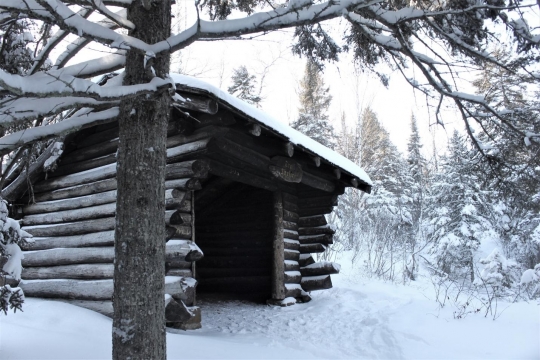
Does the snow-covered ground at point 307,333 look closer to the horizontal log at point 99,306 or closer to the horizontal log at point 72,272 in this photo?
the horizontal log at point 99,306

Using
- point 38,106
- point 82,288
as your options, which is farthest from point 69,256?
point 38,106

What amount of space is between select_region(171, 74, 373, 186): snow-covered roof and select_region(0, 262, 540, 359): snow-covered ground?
281 centimetres

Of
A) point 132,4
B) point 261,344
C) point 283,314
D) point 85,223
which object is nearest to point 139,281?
point 132,4

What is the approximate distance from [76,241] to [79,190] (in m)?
0.91

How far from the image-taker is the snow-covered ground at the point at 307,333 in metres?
4.35

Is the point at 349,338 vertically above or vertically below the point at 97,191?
below

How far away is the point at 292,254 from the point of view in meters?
9.45

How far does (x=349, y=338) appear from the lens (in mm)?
6160

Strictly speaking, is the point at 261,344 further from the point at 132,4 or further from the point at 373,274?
the point at 373,274

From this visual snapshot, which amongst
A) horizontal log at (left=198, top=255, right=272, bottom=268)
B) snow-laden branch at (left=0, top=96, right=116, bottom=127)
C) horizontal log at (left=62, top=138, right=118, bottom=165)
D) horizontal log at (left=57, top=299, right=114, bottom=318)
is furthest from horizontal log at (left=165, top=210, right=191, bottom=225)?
horizontal log at (left=198, top=255, right=272, bottom=268)

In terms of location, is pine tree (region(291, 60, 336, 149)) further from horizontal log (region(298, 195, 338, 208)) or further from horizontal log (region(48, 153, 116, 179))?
horizontal log (region(48, 153, 116, 179))

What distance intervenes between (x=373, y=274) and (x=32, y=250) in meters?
11.9

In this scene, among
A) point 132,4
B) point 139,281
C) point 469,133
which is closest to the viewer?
point 139,281

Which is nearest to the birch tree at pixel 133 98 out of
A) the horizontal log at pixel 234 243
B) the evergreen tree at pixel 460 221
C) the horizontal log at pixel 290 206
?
the horizontal log at pixel 290 206
